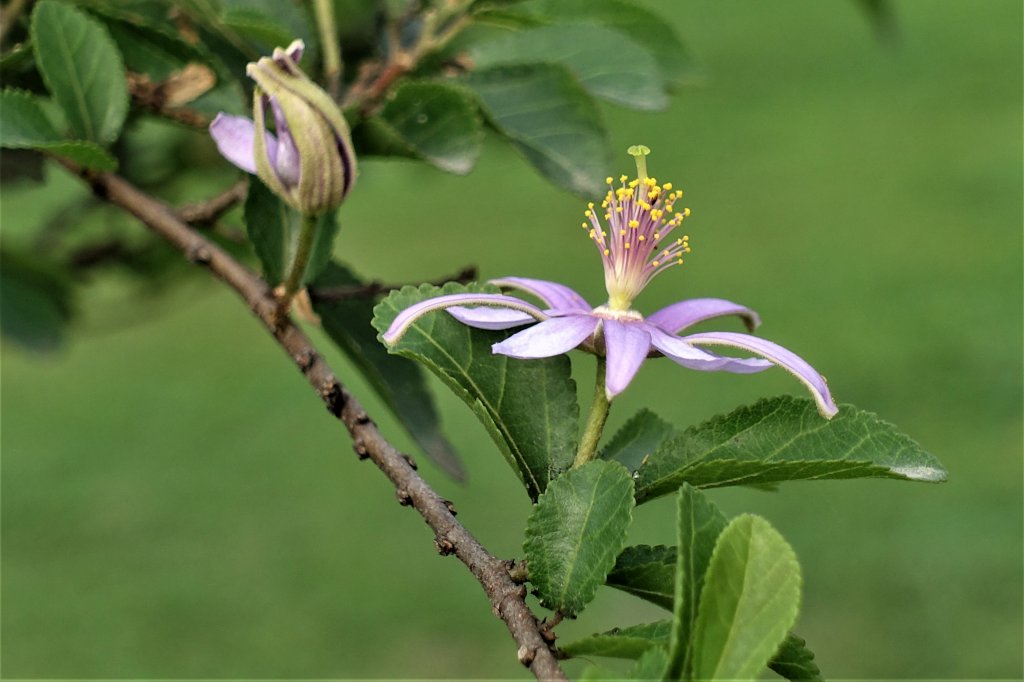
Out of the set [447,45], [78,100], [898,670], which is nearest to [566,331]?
[78,100]

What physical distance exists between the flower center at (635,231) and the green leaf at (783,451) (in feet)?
0.49

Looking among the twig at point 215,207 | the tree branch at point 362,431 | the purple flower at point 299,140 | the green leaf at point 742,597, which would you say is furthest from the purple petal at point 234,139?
the green leaf at point 742,597

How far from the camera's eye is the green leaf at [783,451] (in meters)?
0.70

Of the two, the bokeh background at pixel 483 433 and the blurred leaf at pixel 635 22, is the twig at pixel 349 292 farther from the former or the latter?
the bokeh background at pixel 483 433

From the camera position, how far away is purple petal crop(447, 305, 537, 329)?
30.8 inches

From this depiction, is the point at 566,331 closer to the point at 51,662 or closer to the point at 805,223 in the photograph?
the point at 51,662

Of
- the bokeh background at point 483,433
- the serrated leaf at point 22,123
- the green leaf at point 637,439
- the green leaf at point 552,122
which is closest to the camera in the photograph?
the green leaf at point 637,439

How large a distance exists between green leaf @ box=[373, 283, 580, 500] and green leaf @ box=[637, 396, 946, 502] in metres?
0.06

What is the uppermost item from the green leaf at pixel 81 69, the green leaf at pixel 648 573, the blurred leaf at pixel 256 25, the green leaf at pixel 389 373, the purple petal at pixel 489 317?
the blurred leaf at pixel 256 25

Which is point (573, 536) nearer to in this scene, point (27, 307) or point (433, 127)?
point (433, 127)

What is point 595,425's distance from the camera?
0.75 meters

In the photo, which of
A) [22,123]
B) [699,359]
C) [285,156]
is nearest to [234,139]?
[285,156]

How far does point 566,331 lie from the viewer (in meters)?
0.76

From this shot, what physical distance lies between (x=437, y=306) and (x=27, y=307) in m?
1.02
